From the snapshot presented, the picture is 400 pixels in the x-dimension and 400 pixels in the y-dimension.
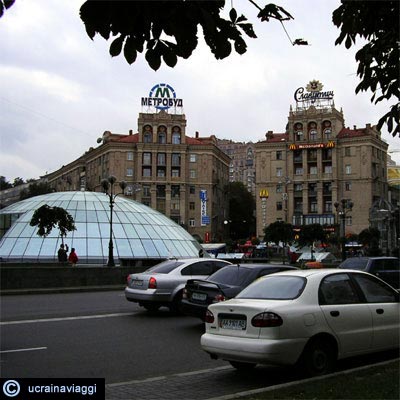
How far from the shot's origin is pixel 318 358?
7387 mm

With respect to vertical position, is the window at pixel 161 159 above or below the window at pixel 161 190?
above

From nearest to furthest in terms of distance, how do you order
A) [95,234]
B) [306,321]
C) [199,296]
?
[306,321] → [199,296] → [95,234]

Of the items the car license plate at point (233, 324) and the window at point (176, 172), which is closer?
the car license plate at point (233, 324)

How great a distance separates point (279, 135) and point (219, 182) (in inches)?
709

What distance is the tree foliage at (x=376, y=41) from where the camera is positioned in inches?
276

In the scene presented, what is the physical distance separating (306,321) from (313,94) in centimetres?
10169

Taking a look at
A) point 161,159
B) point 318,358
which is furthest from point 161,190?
point 318,358

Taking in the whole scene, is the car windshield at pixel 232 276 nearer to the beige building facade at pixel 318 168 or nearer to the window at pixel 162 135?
the beige building facade at pixel 318 168

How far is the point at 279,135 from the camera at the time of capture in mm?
112062

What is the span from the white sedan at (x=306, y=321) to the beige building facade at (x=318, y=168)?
91.1m

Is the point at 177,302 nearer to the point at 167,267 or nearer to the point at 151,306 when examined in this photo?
the point at 151,306

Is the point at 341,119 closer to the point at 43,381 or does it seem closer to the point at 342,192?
the point at 342,192

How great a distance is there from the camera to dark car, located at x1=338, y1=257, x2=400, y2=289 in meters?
18.5

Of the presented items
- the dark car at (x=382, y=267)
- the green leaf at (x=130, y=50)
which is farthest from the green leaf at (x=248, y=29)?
the dark car at (x=382, y=267)
